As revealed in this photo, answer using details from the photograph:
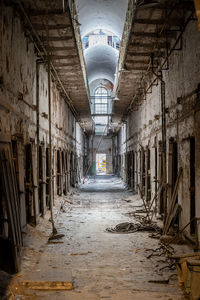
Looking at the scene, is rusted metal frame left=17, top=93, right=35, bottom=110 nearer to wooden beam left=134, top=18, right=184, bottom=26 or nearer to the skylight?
wooden beam left=134, top=18, right=184, bottom=26

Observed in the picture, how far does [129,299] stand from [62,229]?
478cm

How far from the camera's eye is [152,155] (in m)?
12.4

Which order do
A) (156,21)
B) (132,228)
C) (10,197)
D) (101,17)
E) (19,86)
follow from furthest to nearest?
(101,17) < (132,228) < (156,21) < (19,86) < (10,197)

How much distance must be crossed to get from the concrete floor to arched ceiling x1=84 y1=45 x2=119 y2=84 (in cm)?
1539

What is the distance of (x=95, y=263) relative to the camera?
6148 millimetres

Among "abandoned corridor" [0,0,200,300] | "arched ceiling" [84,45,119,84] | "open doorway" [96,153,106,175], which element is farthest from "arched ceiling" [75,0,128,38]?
"open doorway" [96,153,106,175]

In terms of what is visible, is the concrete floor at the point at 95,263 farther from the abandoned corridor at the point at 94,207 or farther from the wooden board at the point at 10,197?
the wooden board at the point at 10,197

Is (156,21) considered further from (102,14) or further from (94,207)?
(102,14)

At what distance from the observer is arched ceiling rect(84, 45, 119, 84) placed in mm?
22125

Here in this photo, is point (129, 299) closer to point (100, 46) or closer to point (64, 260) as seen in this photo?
point (64, 260)

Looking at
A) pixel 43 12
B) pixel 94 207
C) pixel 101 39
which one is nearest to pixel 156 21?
pixel 43 12

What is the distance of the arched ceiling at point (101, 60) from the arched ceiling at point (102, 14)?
5.10m

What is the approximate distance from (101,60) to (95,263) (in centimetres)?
2041

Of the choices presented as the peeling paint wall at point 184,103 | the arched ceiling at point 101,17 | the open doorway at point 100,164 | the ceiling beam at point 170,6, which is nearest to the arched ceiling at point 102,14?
the arched ceiling at point 101,17
